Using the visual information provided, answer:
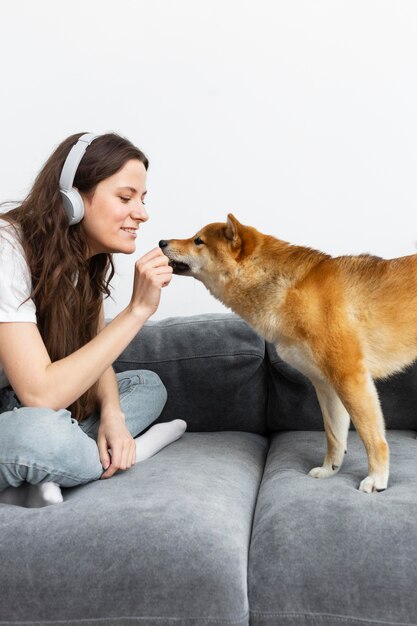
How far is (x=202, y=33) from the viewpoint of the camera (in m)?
2.94

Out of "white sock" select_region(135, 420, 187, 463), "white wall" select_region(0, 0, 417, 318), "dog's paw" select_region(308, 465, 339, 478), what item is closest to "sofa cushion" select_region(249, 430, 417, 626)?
"dog's paw" select_region(308, 465, 339, 478)

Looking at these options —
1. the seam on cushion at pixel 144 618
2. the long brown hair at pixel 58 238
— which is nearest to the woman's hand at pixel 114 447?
the long brown hair at pixel 58 238

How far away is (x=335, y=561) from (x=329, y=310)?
0.77 meters

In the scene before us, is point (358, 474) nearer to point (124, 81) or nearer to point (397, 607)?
point (397, 607)

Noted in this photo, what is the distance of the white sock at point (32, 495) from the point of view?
159cm

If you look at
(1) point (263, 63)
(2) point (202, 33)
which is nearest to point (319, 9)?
(1) point (263, 63)

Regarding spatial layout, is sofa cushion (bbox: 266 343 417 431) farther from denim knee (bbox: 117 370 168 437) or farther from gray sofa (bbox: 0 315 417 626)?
gray sofa (bbox: 0 315 417 626)

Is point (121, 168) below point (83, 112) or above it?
below

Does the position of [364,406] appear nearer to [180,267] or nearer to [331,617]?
[331,617]

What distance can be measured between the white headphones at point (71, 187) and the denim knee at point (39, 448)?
0.59 metres

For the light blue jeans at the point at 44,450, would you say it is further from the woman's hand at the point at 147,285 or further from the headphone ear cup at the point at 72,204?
the headphone ear cup at the point at 72,204

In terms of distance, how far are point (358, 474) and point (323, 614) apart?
0.65 metres

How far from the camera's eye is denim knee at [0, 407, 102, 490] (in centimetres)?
154

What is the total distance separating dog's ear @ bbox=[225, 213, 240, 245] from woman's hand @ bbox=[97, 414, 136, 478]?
70cm
